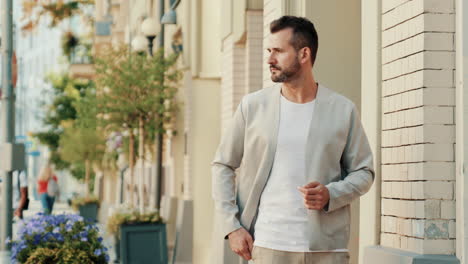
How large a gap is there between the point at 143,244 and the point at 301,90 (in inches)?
430

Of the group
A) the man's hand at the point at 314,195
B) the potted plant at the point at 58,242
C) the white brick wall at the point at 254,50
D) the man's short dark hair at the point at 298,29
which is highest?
the white brick wall at the point at 254,50

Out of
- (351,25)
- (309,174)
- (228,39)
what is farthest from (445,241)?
(228,39)

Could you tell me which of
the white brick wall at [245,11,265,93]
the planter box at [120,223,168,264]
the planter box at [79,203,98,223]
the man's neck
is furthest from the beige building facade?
the planter box at [79,203,98,223]

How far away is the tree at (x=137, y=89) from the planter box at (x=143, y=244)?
2065 mm

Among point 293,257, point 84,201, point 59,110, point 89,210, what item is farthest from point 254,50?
Answer: point 59,110

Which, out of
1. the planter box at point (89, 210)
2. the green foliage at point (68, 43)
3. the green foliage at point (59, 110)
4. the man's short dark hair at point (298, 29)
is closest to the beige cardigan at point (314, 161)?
the man's short dark hair at point (298, 29)

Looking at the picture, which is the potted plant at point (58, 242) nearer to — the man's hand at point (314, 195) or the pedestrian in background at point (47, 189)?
the man's hand at point (314, 195)

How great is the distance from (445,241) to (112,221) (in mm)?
11684

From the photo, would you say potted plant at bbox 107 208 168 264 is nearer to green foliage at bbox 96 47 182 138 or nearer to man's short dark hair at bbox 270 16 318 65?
green foliage at bbox 96 47 182 138

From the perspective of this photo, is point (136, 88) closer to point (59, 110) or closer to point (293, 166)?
point (293, 166)

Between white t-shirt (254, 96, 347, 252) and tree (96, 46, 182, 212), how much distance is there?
12846 millimetres

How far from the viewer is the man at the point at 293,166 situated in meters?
4.32

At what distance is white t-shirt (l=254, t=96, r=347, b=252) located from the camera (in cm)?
431

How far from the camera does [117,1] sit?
38.7 m
